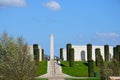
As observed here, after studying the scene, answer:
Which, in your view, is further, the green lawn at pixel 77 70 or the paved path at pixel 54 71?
the green lawn at pixel 77 70

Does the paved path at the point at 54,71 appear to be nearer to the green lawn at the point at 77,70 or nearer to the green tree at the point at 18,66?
the green lawn at the point at 77,70

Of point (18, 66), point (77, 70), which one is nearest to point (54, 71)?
point (77, 70)

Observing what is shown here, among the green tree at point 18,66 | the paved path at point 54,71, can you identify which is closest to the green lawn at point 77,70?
the paved path at point 54,71

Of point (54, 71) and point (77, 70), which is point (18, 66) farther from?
point (77, 70)

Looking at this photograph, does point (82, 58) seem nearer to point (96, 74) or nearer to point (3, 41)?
point (96, 74)

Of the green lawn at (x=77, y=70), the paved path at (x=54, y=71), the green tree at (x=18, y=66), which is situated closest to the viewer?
the green tree at (x=18, y=66)

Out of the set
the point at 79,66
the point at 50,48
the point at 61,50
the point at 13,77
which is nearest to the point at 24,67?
the point at 13,77

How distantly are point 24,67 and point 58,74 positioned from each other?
1868 cm

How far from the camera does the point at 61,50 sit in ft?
199

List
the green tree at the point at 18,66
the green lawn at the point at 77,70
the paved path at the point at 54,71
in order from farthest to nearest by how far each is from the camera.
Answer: the green lawn at the point at 77,70
the paved path at the point at 54,71
the green tree at the point at 18,66

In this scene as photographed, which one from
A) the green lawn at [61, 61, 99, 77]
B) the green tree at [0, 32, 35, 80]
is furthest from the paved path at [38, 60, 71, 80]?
the green tree at [0, 32, 35, 80]

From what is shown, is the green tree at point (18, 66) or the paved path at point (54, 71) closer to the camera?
the green tree at point (18, 66)

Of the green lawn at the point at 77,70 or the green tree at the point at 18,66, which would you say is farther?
the green lawn at the point at 77,70

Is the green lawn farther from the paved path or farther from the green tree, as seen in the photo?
the green tree
